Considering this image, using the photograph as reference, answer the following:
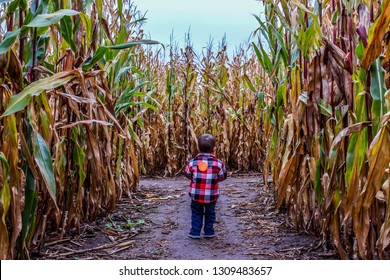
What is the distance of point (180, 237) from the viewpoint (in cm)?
329

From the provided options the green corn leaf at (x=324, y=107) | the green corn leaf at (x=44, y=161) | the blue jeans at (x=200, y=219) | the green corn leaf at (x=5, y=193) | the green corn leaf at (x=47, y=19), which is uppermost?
the green corn leaf at (x=47, y=19)

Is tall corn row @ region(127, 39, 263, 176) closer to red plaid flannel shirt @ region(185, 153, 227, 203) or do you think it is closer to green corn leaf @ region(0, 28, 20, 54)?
red plaid flannel shirt @ region(185, 153, 227, 203)

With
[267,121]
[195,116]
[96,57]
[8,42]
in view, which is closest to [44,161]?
[8,42]

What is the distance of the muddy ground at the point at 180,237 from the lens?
2.78m

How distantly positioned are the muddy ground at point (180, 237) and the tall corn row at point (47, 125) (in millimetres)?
152

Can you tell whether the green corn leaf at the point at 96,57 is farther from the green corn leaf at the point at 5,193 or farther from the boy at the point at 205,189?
the boy at the point at 205,189

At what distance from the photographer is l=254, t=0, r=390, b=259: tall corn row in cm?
194

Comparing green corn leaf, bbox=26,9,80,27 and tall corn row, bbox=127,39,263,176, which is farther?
tall corn row, bbox=127,39,263,176

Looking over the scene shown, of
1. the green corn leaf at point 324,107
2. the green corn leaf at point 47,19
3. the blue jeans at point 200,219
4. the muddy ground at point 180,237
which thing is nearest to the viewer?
the green corn leaf at point 47,19

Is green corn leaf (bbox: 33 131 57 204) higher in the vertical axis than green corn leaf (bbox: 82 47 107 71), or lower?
lower

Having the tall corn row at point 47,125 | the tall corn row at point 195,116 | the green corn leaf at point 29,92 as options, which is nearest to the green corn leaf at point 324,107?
the tall corn row at point 47,125

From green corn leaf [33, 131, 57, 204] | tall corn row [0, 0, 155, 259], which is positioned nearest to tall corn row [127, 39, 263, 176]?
tall corn row [0, 0, 155, 259]

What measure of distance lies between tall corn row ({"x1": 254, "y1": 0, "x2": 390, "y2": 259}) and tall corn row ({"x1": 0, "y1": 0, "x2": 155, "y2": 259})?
1.12 meters

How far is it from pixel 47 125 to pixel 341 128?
5.21 ft
